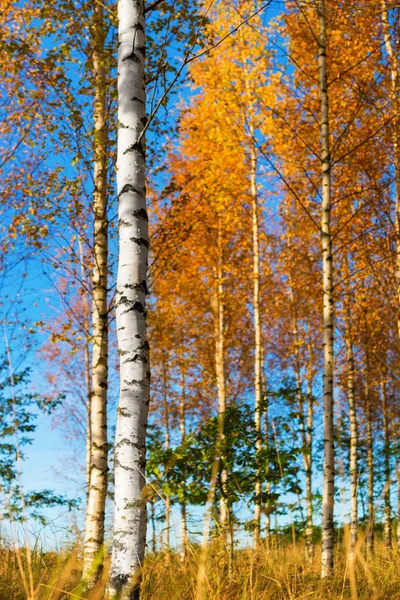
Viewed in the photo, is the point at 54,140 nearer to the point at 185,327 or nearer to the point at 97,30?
the point at 97,30

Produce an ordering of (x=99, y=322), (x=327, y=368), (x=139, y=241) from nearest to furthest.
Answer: (x=139, y=241)
(x=327, y=368)
(x=99, y=322)

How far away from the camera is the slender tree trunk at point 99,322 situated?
7344 mm

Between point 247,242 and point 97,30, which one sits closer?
point 97,30

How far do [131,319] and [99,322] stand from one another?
3.79 metres

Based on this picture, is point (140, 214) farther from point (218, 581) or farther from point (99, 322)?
point (99, 322)

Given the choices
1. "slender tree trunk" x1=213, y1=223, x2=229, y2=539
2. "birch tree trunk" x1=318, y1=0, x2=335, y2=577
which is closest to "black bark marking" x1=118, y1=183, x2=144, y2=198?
"birch tree trunk" x1=318, y1=0, x2=335, y2=577

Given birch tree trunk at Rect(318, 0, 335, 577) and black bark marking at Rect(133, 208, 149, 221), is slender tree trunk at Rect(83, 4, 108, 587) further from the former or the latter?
black bark marking at Rect(133, 208, 149, 221)

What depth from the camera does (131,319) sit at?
4.15 m

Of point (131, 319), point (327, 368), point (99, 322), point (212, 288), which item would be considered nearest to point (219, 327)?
point (212, 288)

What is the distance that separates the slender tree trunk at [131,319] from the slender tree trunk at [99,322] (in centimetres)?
279

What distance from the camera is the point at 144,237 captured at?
4352 millimetres

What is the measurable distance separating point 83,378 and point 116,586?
13148 millimetres

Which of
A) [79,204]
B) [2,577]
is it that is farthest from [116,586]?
[79,204]

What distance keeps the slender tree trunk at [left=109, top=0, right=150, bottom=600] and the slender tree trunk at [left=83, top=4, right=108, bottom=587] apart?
2.79 m
